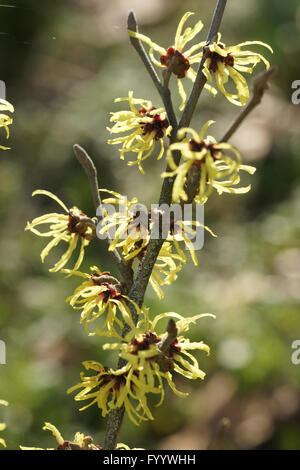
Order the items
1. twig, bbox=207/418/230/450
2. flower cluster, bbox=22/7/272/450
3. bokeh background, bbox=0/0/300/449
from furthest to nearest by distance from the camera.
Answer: bokeh background, bbox=0/0/300/449, flower cluster, bbox=22/7/272/450, twig, bbox=207/418/230/450

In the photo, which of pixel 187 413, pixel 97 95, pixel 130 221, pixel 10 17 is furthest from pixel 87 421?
pixel 10 17

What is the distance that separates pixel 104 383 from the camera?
27.7 inches

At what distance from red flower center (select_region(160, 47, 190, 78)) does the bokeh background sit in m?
0.43

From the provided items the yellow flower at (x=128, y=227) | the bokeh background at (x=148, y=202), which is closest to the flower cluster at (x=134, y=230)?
the yellow flower at (x=128, y=227)

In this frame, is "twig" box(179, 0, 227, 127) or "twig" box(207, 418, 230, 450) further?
"twig" box(179, 0, 227, 127)

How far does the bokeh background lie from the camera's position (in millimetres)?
2369

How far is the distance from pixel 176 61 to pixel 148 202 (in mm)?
2775

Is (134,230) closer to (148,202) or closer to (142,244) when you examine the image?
(142,244)

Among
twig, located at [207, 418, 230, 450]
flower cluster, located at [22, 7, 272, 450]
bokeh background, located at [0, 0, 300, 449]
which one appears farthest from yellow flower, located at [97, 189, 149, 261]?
bokeh background, located at [0, 0, 300, 449]

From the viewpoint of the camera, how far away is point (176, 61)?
727 mm

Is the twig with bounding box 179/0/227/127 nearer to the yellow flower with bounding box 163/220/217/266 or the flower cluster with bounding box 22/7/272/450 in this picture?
the flower cluster with bounding box 22/7/272/450

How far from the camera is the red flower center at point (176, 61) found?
727 millimetres
